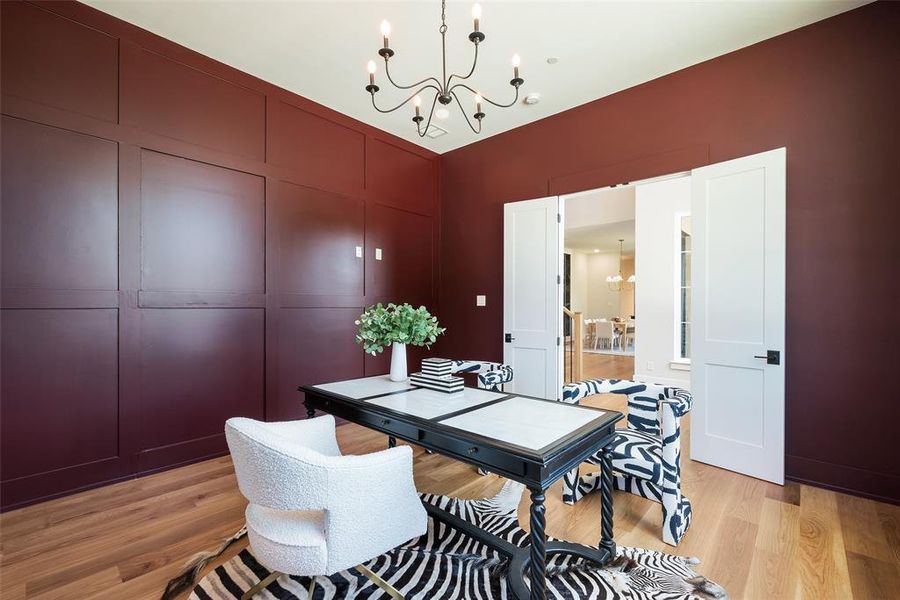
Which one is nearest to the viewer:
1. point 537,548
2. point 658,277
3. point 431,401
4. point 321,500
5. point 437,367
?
point 321,500

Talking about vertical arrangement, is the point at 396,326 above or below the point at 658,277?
below

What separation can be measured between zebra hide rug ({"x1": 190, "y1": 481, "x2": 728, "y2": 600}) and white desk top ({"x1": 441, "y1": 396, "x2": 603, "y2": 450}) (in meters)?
0.70

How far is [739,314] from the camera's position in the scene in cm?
290

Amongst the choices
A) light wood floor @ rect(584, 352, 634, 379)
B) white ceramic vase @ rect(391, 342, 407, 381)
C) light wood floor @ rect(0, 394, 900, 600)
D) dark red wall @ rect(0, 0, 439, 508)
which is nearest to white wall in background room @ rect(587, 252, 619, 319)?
light wood floor @ rect(584, 352, 634, 379)

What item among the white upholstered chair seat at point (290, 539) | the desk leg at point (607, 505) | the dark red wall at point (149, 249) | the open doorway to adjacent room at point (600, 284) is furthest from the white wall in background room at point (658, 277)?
the white upholstered chair seat at point (290, 539)

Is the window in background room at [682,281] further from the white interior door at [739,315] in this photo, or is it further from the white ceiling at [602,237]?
the white interior door at [739,315]

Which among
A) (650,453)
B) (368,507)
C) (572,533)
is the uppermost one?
(368,507)

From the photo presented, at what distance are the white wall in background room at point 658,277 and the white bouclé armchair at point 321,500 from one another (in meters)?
5.28

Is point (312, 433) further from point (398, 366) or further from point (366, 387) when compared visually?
point (398, 366)

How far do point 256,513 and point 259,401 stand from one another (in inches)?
86.2

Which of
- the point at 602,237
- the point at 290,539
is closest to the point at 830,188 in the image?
the point at 290,539

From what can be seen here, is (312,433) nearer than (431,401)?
Yes

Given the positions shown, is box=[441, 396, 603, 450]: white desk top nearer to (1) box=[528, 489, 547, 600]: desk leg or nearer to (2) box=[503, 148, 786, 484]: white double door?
(1) box=[528, 489, 547, 600]: desk leg

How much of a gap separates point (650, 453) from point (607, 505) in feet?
1.48
